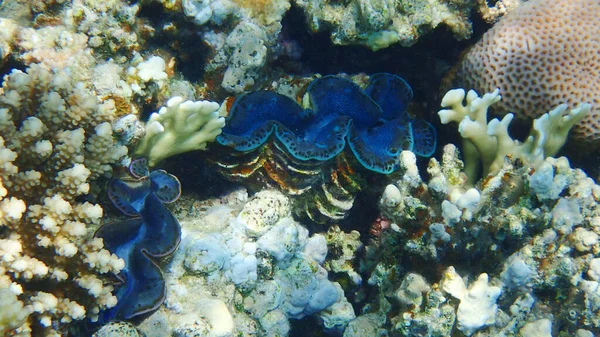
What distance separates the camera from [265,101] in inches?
109

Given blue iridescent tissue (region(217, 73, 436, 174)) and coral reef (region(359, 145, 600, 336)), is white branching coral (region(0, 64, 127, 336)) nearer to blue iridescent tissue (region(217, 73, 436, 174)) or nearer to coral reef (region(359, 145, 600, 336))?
blue iridescent tissue (region(217, 73, 436, 174))

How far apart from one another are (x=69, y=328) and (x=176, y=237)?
2.17ft

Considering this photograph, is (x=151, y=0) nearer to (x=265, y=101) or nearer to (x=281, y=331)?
(x=265, y=101)

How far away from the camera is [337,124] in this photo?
2.79 meters

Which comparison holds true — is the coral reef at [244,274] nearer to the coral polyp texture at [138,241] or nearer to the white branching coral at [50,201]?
the coral polyp texture at [138,241]

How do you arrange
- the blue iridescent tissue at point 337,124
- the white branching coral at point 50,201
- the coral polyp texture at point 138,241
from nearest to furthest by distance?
the white branching coral at point 50,201 < the coral polyp texture at point 138,241 < the blue iridescent tissue at point 337,124

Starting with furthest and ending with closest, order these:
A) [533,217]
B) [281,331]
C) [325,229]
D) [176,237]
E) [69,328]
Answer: [325,229] < [281,331] < [533,217] < [176,237] < [69,328]

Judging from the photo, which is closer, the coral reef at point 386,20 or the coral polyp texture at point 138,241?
the coral polyp texture at point 138,241

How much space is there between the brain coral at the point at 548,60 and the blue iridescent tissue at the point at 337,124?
0.62 metres

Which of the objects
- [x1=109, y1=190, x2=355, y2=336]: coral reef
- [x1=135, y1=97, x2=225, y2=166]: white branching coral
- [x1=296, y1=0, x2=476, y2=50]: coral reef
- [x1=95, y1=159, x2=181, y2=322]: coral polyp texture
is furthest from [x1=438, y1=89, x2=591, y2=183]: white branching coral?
[x1=95, y1=159, x2=181, y2=322]: coral polyp texture

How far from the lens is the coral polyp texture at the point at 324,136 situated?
8.73ft

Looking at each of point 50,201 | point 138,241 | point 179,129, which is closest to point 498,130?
point 179,129

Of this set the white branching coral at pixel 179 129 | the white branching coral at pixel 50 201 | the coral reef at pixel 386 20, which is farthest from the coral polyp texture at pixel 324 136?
the white branching coral at pixel 50 201

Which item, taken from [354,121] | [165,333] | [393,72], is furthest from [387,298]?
[393,72]
